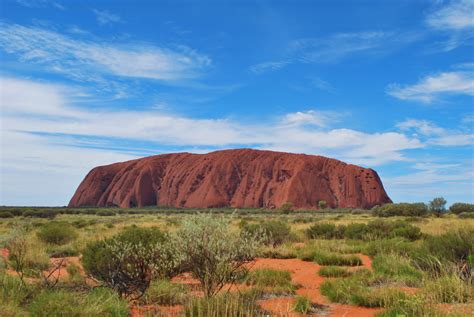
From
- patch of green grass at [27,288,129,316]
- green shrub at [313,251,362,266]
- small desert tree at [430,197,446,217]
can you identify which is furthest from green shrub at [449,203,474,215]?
patch of green grass at [27,288,129,316]

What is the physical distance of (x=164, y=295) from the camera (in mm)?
7523

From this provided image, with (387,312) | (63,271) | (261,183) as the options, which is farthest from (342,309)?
(261,183)

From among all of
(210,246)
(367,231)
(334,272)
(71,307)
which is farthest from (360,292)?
(367,231)

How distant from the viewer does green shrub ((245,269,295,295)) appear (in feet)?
27.8

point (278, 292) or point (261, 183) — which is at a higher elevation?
point (261, 183)

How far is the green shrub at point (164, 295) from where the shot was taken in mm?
7375

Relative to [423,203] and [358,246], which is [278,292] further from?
[423,203]

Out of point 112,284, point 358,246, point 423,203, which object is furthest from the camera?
point 423,203

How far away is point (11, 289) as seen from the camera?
23.0 ft

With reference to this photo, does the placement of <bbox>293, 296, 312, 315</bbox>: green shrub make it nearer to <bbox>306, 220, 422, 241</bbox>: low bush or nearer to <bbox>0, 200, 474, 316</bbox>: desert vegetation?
<bbox>0, 200, 474, 316</bbox>: desert vegetation

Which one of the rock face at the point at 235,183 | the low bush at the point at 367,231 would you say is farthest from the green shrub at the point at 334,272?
the rock face at the point at 235,183

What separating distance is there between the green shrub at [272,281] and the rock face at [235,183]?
78.9 m

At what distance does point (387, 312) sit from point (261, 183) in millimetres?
92572

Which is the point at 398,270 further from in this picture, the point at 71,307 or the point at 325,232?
the point at 325,232
